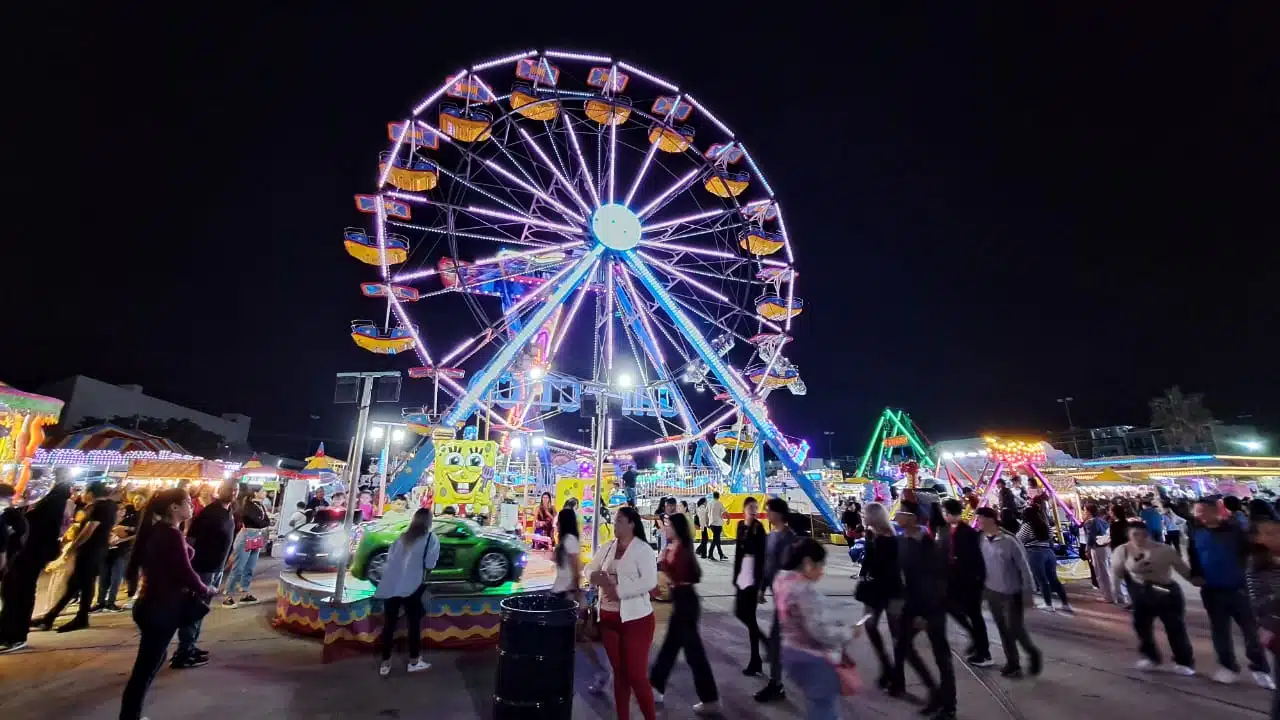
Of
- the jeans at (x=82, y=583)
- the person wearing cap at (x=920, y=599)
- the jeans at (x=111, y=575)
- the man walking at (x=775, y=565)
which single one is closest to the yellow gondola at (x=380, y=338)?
the jeans at (x=111, y=575)

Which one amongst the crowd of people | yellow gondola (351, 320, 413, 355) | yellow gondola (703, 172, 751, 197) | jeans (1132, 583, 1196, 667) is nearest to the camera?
the crowd of people

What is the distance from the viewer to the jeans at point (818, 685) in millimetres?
3537

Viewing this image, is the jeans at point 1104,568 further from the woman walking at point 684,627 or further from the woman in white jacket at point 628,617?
the woman in white jacket at point 628,617

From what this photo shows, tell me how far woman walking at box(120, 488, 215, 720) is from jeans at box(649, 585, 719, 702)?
12.1ft

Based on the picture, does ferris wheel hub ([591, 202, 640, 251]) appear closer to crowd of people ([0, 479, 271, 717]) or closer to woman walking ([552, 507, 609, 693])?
crowd of people ([0, 479, 271, 717])

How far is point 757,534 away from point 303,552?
8774mm

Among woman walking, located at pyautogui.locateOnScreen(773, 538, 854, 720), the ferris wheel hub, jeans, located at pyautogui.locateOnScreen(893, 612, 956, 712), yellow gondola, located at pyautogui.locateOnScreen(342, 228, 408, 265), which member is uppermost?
the ferris wheel hub

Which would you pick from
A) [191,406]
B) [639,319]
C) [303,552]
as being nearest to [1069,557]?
[639,319]

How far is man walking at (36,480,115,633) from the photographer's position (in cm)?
740

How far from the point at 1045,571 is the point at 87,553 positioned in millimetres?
13571

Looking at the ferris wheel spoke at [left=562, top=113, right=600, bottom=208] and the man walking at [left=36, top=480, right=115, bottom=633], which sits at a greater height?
the ferris wheel spoke at [left=562, top=113, right=600, bottom=208]

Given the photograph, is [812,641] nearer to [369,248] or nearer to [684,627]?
[684,627]

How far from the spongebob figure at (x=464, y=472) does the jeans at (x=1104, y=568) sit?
10803 millimetres

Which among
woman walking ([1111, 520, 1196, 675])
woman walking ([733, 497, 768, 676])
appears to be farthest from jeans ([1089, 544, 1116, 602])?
woman walking ([733, 497, 768, 676])
